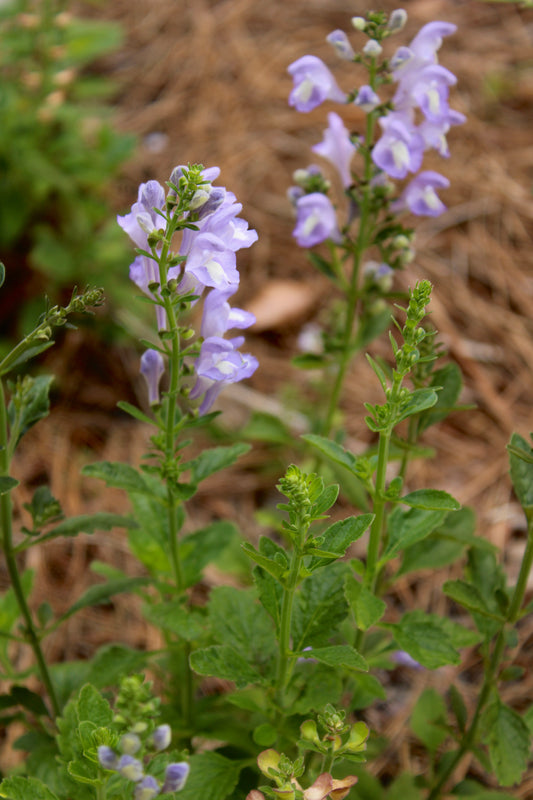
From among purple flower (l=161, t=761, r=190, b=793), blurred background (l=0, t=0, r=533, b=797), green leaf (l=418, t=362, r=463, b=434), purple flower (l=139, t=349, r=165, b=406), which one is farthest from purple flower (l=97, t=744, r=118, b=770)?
blurred background (l=0, t=0, r=533, b=797)

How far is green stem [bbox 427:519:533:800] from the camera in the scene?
6.61 ft

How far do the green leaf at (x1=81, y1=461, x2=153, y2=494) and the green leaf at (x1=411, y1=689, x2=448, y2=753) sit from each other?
1161 mm

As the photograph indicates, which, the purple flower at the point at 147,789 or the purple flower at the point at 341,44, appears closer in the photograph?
the purple flower at the point at 147,789

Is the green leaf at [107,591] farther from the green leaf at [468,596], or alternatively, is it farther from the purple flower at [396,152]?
the purple flower at [396,152]

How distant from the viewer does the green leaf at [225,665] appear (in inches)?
71.8

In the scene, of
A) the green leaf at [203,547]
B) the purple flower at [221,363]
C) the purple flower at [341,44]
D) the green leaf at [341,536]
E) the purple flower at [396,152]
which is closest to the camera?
the green leaf at [341,536]

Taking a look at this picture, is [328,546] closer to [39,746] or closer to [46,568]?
[39,746]

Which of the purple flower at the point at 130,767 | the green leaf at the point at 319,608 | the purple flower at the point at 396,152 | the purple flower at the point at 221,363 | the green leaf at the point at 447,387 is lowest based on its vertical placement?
the green leaf at the point at 319,608

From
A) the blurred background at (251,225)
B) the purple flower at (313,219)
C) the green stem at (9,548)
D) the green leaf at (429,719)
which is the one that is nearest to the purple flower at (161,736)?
the green stem at (9,548)

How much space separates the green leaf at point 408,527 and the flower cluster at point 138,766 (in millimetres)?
728

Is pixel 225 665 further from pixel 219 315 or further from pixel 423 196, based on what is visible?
pixel 423 196

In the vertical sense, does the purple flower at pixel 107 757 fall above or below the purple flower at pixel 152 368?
below

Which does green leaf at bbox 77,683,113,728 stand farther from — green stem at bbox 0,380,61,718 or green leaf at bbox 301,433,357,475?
green leaf at bbox 301,433,357,475

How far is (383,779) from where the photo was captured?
112 inches
